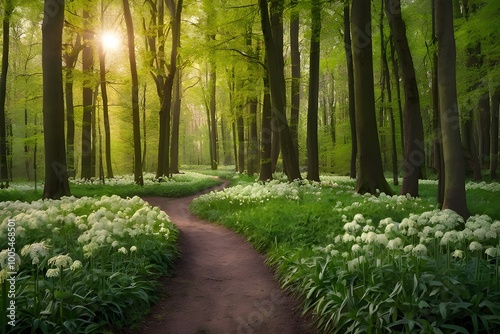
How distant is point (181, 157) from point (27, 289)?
65189 millimetres

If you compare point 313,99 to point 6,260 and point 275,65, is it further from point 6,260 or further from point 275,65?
point 6,260

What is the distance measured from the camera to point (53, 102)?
37.9ft

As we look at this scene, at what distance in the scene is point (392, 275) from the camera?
451 centimetres

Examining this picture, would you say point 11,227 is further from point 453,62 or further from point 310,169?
point 310,169

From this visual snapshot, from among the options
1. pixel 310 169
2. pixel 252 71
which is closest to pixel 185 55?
pixel 252 71

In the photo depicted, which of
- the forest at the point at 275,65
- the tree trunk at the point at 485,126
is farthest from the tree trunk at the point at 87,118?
the tree trunk at the point at 485,126

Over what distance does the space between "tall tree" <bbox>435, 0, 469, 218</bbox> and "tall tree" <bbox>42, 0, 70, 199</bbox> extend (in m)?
10.8

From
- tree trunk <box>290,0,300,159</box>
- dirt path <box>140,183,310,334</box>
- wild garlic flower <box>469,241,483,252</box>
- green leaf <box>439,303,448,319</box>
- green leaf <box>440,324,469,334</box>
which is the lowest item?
dirt path <box>140,183,310,334</box>

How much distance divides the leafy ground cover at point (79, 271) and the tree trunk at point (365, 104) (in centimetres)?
704

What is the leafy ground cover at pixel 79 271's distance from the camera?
4031 mm

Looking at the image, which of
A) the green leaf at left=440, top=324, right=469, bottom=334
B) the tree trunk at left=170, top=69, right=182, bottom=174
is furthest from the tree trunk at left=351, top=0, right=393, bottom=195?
the tree trunk at left=170, top=69, right=182, bottom=174

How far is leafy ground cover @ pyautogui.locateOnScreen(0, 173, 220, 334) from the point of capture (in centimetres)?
403

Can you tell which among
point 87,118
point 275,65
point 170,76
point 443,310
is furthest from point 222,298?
point 87,118

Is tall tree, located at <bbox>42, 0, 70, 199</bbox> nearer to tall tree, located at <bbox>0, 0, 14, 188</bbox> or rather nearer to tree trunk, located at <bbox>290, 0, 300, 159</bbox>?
tall tree, located at <bbox>0, 0, 14, 188</bbox>
